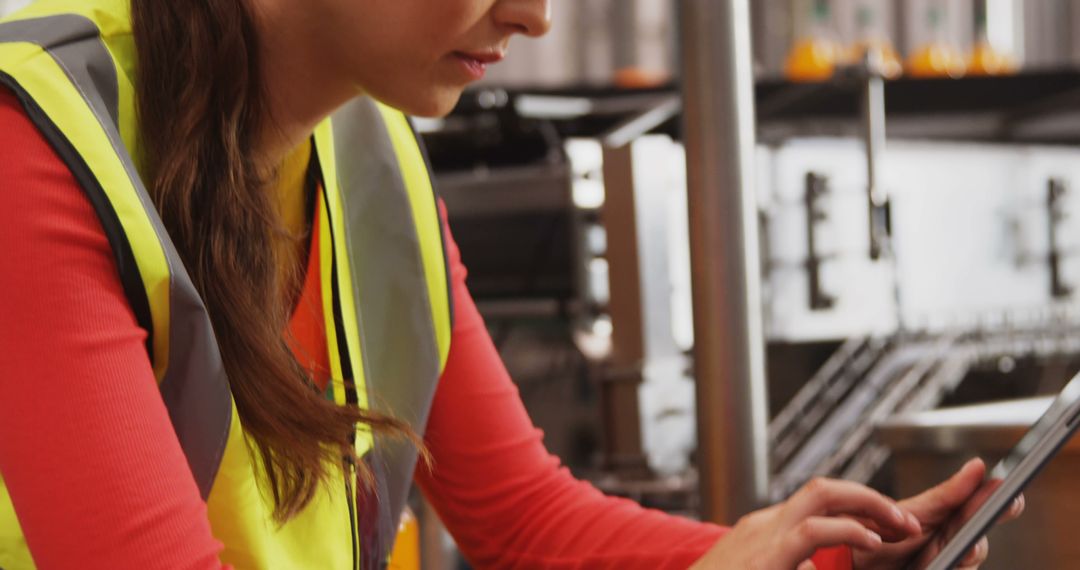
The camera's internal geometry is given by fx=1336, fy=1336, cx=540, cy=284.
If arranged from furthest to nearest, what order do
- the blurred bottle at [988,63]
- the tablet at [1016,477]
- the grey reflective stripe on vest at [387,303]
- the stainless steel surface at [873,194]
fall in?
the blurred bottle at [988,63] < the stainless steel surface at [873,194] < the grey reflective stripe on vest at [387,303] < the tablet at [1016,477]

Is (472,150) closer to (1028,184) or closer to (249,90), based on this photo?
(1028,184)

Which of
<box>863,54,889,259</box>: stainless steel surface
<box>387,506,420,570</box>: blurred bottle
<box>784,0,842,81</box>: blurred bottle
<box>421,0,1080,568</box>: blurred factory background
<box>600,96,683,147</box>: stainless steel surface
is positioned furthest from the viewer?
<box>784,0,842,81</box>: blurred bottle

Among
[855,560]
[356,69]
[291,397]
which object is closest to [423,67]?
[356,69]

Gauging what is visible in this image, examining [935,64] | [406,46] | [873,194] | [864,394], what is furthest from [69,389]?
[935,64]

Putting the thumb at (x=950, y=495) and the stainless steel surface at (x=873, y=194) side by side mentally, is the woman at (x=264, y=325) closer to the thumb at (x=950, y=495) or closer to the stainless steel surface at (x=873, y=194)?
the thumb at (x=950, y=495)

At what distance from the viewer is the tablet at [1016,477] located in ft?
Answer: 1.96

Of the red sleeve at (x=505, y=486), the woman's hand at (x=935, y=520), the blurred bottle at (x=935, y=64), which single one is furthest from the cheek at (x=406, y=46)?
the blurred bottle at (x=935, y=64)

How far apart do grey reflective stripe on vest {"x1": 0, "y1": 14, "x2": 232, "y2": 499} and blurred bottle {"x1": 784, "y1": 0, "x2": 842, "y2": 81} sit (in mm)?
3003

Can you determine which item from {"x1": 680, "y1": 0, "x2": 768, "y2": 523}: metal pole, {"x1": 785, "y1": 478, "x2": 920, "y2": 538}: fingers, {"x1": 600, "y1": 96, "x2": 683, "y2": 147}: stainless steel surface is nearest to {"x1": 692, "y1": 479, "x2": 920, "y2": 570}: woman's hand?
{"x1": 785, "y1": 478, "x2": 920, "y2": 538}: fingers

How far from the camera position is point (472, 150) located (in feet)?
10.6

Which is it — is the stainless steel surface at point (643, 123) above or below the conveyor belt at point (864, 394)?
above

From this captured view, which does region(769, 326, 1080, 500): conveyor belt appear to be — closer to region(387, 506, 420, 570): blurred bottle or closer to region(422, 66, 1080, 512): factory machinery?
region(422, 66, 1080, 512): factory machinery

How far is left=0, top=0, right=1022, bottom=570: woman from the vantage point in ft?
2.00

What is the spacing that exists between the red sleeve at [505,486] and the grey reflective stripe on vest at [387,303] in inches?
1.7
